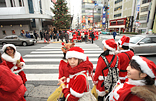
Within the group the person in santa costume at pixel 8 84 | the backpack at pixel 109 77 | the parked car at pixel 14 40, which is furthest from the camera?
the parked car at pixel 14 40

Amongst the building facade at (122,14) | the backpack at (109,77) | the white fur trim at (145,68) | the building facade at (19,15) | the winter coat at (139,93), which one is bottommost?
the backpack at (109,77)

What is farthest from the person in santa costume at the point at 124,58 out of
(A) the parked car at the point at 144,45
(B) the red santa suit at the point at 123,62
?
(A) the parked car at the point at 144,45

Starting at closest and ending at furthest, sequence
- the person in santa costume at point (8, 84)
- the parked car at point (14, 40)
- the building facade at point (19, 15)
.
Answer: the person in santa costume at point (8, 84)
the parked car at point (14, 40)
the building facade at point (19, 15)

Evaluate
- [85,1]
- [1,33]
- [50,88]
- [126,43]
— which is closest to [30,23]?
[1,33]

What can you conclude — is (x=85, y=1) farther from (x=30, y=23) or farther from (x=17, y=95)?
(x=17, y=95)

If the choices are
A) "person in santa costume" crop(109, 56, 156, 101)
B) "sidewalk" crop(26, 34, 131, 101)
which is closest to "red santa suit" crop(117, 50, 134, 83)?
"person in santa costume" crop(109, 56, 156, 101)

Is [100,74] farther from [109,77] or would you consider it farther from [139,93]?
[139,93]

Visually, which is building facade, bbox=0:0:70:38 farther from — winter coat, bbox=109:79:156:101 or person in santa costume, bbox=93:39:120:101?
winter coat, bbox=109:79:156:101

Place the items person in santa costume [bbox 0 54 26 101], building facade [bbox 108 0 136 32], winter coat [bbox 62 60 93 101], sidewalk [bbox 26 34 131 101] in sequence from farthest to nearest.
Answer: building facade [bbox 108 0 136 32]
sidewalk [bbox 26 34 131 101]
person in santa costume [bbox 0 54 26 101]
winter coat [bbox 62 60 93 101]

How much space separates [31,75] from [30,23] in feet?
64.6

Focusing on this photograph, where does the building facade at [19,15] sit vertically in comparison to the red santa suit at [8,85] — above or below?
above

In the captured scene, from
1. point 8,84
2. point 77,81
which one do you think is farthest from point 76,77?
point 8,84

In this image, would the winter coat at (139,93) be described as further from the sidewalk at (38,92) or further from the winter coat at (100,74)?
the sidewalk at (38,92)

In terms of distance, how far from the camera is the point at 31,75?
4.52m
